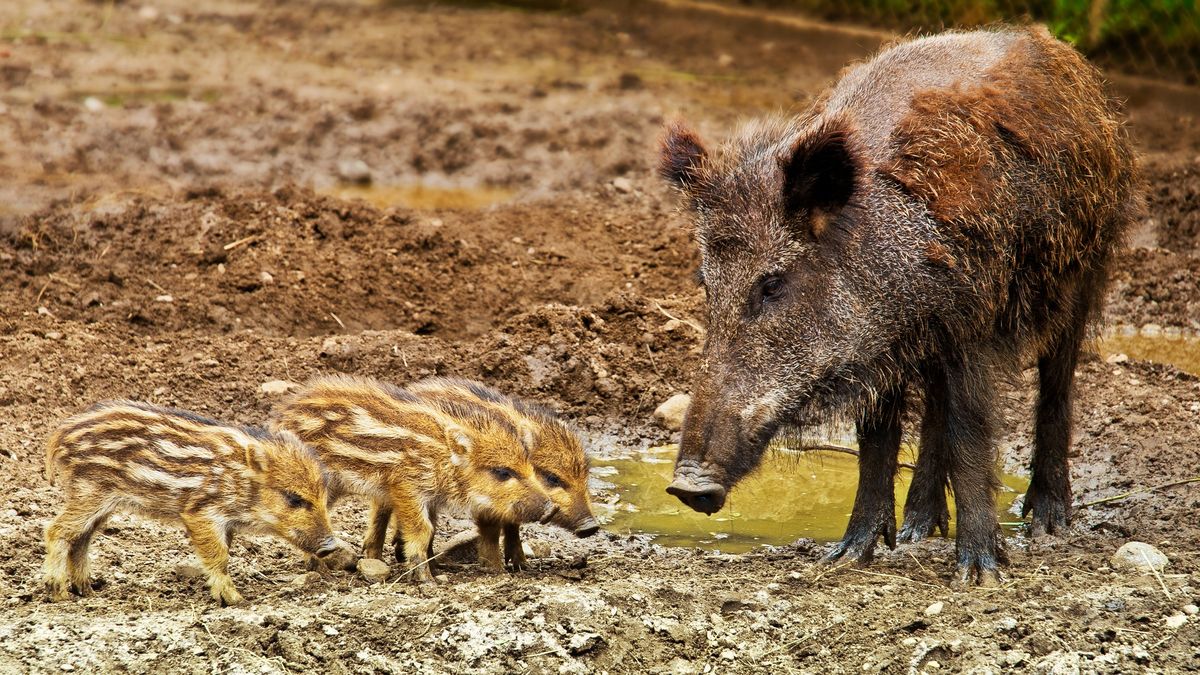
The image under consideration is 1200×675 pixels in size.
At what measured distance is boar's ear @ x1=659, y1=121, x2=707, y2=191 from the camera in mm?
5336

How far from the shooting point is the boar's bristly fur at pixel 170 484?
4703 mm

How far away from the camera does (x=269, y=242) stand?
27.1 ft

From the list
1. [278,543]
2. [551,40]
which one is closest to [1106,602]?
[278,543]

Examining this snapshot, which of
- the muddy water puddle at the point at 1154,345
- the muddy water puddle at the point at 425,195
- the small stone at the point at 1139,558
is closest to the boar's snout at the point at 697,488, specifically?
the small stone at the point at 1139,558

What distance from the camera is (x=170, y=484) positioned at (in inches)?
186

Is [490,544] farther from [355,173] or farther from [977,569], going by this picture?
→ [355,173]

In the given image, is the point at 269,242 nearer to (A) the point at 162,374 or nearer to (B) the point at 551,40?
(A) the point at 162,374

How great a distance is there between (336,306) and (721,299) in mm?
3365

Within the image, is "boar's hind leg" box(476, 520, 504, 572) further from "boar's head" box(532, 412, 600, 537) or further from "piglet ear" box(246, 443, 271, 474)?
"piglet ear" box(246, 443, 271, 474)

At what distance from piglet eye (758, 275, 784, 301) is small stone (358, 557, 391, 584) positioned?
5.59 feet

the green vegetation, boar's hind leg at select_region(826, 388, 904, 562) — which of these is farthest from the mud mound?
the green vegetation

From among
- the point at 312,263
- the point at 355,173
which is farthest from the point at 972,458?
the point at 355,173

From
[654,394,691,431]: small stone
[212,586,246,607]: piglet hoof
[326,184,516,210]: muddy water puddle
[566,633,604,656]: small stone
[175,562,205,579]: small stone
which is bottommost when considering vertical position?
[175,562,205,579]: small stone

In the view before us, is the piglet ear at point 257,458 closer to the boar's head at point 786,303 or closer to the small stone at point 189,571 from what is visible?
the small stone at point 189,571
